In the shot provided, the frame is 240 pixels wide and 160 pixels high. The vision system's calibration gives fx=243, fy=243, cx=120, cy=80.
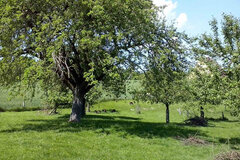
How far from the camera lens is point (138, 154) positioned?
15.3 meters

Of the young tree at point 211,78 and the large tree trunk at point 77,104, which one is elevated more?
the young tree at point 211,78

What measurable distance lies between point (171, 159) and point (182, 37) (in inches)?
496

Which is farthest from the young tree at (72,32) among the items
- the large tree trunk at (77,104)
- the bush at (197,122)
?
the bush at (197,122)

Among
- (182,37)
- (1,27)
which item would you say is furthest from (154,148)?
(1,27)

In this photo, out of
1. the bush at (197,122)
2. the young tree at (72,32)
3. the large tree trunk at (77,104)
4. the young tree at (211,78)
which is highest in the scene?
the young tree at (72,32)

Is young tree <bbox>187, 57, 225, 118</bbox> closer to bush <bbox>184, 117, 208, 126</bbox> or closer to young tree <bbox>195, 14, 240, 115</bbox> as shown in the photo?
young tree <bbox>195, 14, 240, 115</bbox>

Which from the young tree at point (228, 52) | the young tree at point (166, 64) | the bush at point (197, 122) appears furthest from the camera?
the bush at point (197, 122)

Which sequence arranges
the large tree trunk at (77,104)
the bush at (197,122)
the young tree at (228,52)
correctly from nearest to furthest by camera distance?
the young tree at (228,52)
the large tree trunk at (77,104)
the bush at (197,122)

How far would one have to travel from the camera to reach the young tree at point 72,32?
19.4m

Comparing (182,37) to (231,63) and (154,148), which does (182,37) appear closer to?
(231,63)

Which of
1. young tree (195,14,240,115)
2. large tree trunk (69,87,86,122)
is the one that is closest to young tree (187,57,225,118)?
young tree (195,14,240,115)

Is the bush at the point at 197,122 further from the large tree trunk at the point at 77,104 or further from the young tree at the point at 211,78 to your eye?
the young tree at the point at 211,78

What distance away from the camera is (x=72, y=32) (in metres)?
19.6

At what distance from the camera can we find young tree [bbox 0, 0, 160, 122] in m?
19.4
